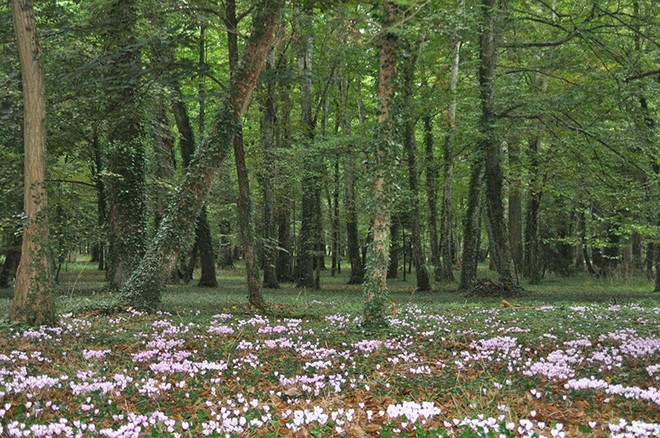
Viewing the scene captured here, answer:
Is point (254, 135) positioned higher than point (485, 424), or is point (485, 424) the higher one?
point (254, 135)

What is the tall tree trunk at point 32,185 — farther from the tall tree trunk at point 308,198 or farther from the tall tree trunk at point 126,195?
the tall tree trunk at point 308,198

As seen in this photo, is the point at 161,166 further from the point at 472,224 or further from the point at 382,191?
the point at 382,191

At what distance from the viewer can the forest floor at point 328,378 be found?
4172 mm

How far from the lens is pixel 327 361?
6.62m

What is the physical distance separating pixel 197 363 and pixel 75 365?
1.56 metres

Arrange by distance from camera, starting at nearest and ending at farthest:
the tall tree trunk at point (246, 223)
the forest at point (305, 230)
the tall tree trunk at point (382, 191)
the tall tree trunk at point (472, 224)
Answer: the forest at point (305, 230) → the tall tree trunk at point (382, 191) → the tall tree trunk at point (246, 223) → the tall tree trunk at point (472, 224)

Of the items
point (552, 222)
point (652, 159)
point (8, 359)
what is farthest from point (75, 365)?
point (552, 222)

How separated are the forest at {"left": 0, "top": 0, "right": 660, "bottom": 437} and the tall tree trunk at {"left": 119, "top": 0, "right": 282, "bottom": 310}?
0.16 ft

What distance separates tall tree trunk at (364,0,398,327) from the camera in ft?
28.8

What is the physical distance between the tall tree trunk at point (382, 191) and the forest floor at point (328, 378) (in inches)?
23.0

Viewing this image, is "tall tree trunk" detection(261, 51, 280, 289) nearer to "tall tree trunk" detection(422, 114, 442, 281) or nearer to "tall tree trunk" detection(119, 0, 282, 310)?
"tall tree trunk" detection(422, 114, 442, 281)

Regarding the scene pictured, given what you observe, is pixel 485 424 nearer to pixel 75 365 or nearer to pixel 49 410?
pixel 49 410

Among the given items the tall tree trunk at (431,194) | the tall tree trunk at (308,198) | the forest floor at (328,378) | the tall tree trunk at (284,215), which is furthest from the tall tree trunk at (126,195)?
the tall tree trunk at (431,194)

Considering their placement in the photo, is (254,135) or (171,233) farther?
(254,135)
